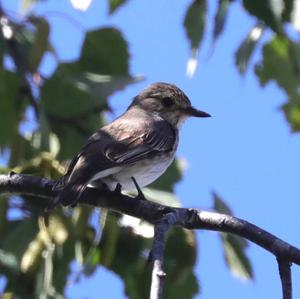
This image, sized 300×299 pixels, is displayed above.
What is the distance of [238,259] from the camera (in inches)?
126

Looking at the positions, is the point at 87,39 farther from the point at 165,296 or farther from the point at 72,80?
the point at 165,296

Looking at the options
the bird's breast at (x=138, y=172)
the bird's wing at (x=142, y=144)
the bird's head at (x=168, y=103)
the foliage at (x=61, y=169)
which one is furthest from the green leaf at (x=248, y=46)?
the bird's head at (x=168, y=103)

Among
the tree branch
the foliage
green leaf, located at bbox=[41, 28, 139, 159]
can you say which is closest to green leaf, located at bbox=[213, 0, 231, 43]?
the foliage

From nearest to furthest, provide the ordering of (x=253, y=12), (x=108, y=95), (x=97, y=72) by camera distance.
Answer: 1. (x=253, y=12)
2. (x=108, y=95)
3. (x=97, y=72)

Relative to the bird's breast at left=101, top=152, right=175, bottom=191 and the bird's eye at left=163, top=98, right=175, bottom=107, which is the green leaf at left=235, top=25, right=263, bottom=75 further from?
the bird's eye at left=163, top=98, right=175, bottom=107

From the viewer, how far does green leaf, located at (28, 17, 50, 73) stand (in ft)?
10.1

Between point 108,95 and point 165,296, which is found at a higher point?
point 108,95

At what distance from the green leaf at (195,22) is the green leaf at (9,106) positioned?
567mm

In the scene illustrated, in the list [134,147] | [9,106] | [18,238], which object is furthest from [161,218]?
[134,147]

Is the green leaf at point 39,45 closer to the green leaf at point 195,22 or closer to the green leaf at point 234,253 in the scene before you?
the green leaf at point 195,22

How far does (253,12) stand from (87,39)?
0.88 metres

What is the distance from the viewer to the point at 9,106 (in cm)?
308

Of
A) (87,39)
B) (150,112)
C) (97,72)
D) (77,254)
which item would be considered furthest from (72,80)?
(150,112)

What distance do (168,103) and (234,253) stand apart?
2.58 metres
